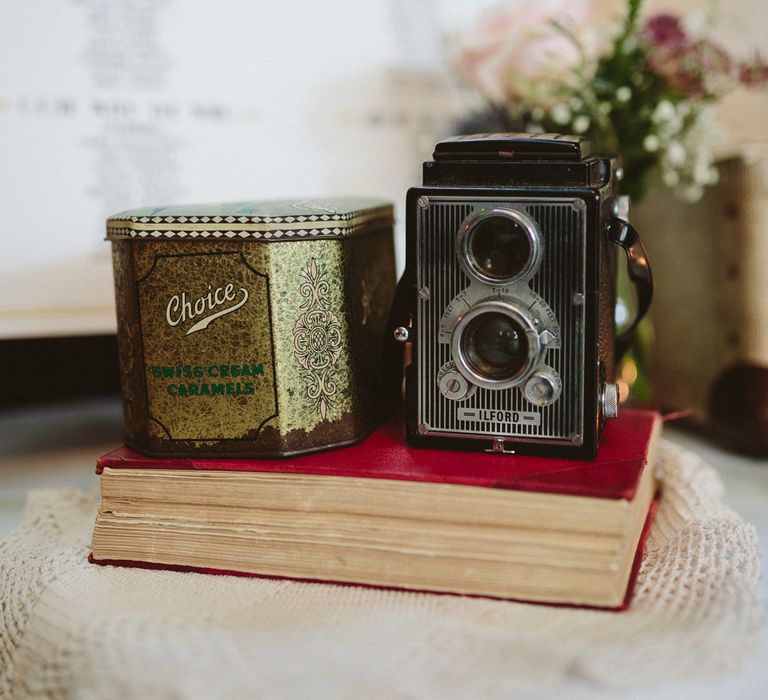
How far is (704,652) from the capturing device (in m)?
0.51

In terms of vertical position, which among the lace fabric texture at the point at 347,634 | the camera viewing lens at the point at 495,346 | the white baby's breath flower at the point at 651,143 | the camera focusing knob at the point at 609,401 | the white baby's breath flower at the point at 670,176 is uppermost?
the white baby's breath flower at the point at 651,143

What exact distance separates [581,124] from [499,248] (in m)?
0.40

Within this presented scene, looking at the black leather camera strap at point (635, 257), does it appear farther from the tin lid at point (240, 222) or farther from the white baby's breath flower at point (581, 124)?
the white baby's breath flower at point (581, 124)

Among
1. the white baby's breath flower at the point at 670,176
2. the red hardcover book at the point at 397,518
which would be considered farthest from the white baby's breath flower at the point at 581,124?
the red hardcover book at the point at 397,518

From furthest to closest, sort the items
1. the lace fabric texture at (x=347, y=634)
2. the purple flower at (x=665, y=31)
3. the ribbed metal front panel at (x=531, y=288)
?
the purple flower at (x=665, y=31) → the ribbed metal front panel at (x=531, y=288) → the lace fabric texture at (x=347, y=634)

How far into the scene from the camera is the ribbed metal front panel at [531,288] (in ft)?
2.01

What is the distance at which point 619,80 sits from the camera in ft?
3.19

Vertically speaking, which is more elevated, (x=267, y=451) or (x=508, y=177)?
(x=508, y=177)

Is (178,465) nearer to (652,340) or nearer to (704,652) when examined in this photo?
(704,652)

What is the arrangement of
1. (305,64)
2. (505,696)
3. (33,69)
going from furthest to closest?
(305,64)
(33,69)
(505,696)

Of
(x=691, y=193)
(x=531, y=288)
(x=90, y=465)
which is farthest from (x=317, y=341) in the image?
(x=691, y=193)

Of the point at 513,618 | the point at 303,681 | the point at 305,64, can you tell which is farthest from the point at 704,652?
the point at 305,64

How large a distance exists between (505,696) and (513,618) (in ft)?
0.28

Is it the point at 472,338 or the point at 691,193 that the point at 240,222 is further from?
the point at 691,193
